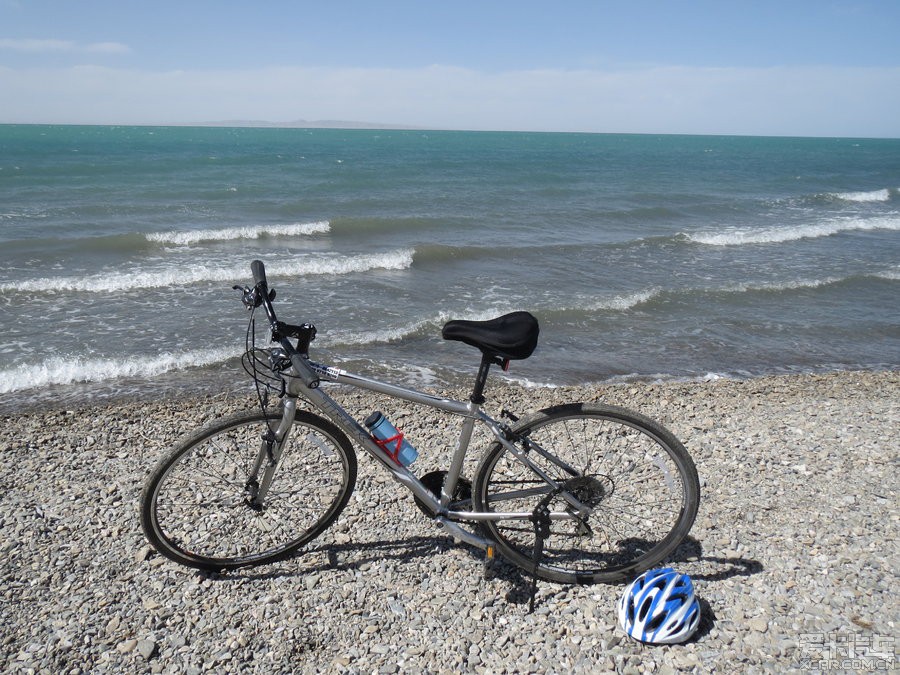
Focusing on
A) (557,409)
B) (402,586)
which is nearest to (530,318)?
(557,409)

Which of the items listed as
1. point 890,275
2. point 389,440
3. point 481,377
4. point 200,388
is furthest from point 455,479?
point 890,275

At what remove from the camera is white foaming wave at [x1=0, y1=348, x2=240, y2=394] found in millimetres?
8203

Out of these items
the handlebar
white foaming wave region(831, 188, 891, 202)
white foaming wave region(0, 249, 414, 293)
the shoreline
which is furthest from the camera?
white foaming wave region(831, 188, 891, 202)

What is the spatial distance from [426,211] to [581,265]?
395 inches

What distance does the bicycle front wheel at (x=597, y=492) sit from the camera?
3.50 metres

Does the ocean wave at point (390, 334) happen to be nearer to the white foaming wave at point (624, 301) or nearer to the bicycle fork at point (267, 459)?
the white foaming wave at point (624, 301)

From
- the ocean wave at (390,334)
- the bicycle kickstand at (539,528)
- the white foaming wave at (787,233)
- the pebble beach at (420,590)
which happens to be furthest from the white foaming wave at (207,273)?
the bicycle kickstand at (539,528)

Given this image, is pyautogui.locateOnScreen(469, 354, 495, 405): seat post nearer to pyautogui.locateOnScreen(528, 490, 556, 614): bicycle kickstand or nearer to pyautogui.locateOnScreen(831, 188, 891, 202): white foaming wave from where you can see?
pyautogui.locateOnScreen(528, 490, 556, 614): bicycle kickstand

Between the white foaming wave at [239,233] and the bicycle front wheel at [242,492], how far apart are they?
15843 millimetres

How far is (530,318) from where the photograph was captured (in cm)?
340

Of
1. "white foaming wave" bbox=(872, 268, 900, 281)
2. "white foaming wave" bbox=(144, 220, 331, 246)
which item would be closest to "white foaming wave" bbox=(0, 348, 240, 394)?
"white foaming wave" bbox=(144, 220, 331, 246)

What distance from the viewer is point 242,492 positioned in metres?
4.27

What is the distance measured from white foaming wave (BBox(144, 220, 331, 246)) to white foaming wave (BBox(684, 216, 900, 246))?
1210 cm

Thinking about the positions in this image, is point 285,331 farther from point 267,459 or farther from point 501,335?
point 501,335
